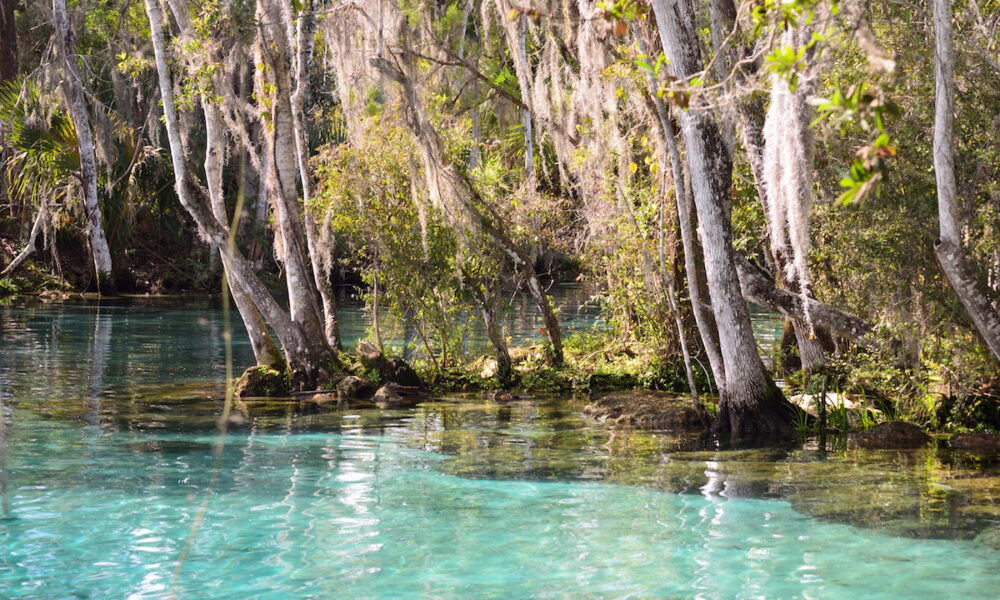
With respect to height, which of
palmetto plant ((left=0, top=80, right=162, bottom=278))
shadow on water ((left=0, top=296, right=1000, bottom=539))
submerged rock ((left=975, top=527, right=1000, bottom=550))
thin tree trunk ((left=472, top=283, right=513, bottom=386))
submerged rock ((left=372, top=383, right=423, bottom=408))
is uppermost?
palmetto plant ((left=0, top=80, right=162, bottom=278))

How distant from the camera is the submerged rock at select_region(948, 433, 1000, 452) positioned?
29.7 ft

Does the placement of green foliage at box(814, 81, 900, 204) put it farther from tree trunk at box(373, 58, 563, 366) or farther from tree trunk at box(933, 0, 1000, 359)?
tree trunk at box(373, 58, 563, 366)

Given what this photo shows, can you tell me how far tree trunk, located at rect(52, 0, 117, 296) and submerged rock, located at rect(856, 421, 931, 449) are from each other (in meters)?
19.8

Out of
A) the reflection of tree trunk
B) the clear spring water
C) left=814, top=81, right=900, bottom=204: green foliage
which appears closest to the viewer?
left=814, top=81, right=900, bottom=204: green foliage

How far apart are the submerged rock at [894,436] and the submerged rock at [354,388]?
591 centimetres

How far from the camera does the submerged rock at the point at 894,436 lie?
30.7 feet

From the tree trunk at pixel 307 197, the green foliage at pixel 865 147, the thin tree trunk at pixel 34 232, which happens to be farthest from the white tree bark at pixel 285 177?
the thin tree trunk at pixel 34 232

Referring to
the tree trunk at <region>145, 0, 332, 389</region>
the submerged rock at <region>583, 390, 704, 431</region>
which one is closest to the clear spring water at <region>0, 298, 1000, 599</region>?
the submerged rock at <region>583, 390, 704, 431</region>

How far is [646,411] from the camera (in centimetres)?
1080

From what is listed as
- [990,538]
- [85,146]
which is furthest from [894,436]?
[85,146]

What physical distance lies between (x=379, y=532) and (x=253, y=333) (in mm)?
6693

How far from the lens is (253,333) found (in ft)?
41.5

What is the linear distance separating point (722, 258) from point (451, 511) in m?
4.05

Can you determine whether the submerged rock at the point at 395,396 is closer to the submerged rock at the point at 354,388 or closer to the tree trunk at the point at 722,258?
the submerged rock at the point at 354,388
